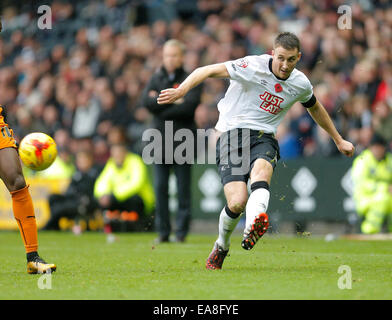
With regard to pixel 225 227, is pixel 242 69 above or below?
above

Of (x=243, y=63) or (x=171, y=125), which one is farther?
(x=171, y=125)

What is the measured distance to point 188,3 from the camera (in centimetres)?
2083

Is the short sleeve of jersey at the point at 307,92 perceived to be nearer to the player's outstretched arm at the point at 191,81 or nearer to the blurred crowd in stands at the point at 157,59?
the player's outstretched arm at the point at 191,81

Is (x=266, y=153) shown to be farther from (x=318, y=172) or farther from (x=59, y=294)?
(x=318, y=172)

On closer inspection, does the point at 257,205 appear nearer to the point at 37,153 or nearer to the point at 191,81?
the point at 191,81

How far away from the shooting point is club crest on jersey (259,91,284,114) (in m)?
7.45

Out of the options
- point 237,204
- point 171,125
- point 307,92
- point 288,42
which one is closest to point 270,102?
point 307,92

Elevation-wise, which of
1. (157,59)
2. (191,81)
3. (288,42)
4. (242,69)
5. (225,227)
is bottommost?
(225,227)

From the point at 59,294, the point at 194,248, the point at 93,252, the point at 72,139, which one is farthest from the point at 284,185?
the point at 59,294

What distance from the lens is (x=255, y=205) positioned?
6.71m

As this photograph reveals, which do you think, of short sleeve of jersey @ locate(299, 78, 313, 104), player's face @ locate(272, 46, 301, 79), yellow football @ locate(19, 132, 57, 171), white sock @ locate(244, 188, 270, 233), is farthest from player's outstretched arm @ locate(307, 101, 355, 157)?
yellow football @ locate(19, 132, 57, 171)

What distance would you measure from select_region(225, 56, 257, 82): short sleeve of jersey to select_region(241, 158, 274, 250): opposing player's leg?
760 millimetres

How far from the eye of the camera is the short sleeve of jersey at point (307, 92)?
745 cm

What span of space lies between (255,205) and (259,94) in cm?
122
